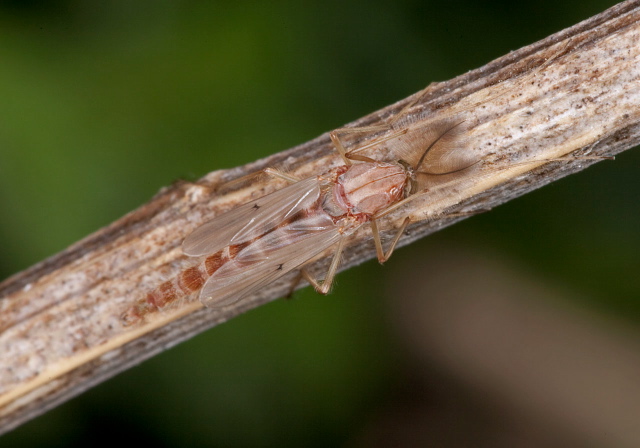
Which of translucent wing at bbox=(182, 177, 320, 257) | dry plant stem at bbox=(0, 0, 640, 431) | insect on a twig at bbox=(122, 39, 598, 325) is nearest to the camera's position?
dry plant stem at bbox=(0, 0, 640, 431)

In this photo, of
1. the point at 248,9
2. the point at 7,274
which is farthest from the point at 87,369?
the point at 248,9

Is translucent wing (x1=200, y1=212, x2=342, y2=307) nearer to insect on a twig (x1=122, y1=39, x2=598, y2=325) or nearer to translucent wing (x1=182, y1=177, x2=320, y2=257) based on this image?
insect on a twig (x1=122, y1=39, x2=598, y2=325)

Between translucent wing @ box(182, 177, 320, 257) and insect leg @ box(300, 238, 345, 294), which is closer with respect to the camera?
translucent wing @ box(182, 177, 320, 257)

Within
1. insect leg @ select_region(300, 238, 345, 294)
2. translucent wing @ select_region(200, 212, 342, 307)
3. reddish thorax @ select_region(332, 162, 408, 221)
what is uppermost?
reddish thorax @ select_region(332, 162, 408, 221)

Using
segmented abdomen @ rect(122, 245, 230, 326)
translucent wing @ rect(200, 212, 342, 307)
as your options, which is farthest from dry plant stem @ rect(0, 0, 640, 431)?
translucent wing @ rect(200, 212, 342, 307)

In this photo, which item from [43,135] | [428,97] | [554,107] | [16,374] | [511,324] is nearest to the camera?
[554,107]

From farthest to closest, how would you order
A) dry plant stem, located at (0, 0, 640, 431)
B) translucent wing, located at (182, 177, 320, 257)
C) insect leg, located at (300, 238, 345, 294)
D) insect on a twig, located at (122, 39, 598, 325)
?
insect leg, located at (300, 238, 345, 294), translucent wing, located at (182, 177, 320, 257), insect on a twig, located at (122, 39, 598, 325), dry plant stem, located at (0, 0, 640, 431)

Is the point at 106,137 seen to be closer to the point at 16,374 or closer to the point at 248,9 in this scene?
the point at 248,9

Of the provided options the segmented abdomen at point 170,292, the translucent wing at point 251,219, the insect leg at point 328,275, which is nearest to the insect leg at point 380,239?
the insect leg at point 328,275
